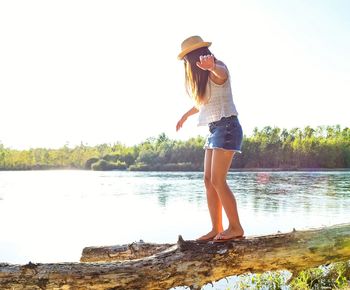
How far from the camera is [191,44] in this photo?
4.46 meters

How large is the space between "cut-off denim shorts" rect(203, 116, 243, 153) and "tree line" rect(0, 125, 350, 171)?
216ft

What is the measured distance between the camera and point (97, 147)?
338ft

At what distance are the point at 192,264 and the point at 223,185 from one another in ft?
A: 2.42

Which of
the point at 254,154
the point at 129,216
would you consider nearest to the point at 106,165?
the point at 254,154

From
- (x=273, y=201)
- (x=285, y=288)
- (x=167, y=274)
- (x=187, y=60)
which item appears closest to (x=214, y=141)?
(x=187, y=60)

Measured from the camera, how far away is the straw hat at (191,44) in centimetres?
444

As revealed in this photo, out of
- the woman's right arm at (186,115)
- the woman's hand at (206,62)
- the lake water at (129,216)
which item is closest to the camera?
the woman's hand at (206,62)

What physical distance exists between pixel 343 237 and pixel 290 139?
70.5 metres

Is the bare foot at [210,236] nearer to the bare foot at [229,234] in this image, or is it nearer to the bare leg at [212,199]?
the bare leg at [212,199]

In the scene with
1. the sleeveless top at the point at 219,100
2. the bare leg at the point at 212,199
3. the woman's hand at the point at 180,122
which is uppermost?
the sleeveless top at the point at 219,100

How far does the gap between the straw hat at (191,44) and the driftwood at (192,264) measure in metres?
1.65

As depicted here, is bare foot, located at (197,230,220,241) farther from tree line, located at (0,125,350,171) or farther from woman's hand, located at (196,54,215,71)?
tree line, located at (0,125,350,171)

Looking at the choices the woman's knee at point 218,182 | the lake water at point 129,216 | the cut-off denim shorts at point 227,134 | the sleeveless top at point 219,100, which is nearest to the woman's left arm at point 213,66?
the sleeveless top at point 219,100

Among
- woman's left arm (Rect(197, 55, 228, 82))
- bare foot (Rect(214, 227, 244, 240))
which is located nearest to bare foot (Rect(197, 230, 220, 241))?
bare foot (Rect(214, 227, 244, 240))
